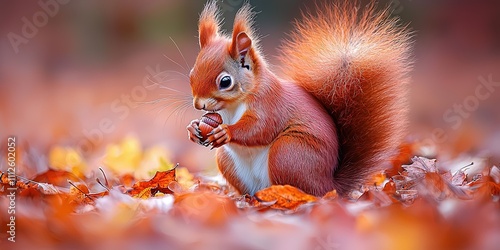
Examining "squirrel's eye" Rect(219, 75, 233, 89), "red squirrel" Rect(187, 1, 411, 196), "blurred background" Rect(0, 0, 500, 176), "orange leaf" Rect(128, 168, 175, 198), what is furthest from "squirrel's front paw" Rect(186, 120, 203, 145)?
"blurred background" Rect(0, 0, 500, 176)

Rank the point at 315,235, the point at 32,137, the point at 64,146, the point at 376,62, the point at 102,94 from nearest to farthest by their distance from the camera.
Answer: the point at 315,235 < the point at 376,62 < the point at 64,146 < the point at 32,137 < the point at 102,94

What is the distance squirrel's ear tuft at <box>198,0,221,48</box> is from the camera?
1918 millimetres

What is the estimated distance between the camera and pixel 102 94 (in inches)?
204

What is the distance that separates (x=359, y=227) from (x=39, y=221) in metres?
0.58

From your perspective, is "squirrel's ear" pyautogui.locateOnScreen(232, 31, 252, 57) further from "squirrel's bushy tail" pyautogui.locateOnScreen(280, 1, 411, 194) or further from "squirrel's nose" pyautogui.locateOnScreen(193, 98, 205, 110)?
"squirrel's bushy tail" pyautogui.locateOnScreen(280, 1, 411, 194)

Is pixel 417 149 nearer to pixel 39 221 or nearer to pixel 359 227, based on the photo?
pixel 359 227

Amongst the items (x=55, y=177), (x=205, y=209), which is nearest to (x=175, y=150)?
(x=55, y=177)

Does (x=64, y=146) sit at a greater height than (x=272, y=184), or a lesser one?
greater

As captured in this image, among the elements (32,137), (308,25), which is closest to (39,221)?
(308,25)

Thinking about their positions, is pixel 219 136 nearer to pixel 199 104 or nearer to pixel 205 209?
pixel 199 104

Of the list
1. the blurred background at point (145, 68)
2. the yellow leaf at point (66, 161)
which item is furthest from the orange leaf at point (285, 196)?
the blurred background at point (145, 68)

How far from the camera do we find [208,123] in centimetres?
177

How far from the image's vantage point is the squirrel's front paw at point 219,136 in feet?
5.63

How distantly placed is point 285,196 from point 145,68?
3.86 m
